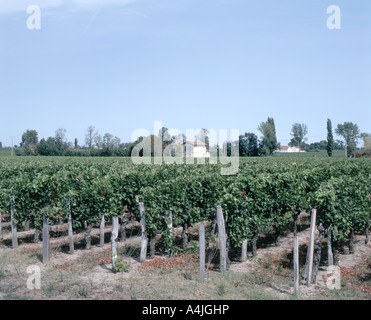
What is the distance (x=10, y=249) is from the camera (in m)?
11.6

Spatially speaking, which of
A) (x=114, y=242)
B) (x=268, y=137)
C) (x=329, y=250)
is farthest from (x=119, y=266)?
(x=268, y=137)

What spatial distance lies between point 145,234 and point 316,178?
714 cm

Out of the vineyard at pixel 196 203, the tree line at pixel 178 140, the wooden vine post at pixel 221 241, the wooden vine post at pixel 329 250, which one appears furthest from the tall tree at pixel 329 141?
the wooden vine post at pixel 221 241

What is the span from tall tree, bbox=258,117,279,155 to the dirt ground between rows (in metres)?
71.6

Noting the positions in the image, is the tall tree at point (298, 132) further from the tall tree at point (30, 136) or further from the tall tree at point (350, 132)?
the tall tree at point (30, 136)

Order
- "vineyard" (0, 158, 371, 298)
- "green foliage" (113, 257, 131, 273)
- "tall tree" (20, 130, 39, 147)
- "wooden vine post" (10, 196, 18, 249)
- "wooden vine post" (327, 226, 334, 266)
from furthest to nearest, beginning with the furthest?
"tall tree" (20, 130, 39, 147)
"wooden vine post" (10, 196, 18, 249)
"vineyard" (0, 158, 371, 298)
"wooden vine post" (327, 226, 334, 266)
"green foliage" (113, 257, 131, 273)

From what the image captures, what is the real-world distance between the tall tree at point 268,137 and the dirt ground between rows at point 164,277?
71558 millimetres

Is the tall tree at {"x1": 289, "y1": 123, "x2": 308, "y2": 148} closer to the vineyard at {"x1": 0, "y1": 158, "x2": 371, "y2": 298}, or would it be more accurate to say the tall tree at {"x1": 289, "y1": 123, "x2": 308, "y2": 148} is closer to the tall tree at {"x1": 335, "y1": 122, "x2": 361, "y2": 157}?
the tall tree at {"x1": 335, "y1": 122, "x2": 361, "y2": 157}

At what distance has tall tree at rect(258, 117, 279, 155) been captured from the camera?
82062mm

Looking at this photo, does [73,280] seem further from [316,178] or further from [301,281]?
[316,178]

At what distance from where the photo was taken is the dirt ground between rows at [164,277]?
7.38m

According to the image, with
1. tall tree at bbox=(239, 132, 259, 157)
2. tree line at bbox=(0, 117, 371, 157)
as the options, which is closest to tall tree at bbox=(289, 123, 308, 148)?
tree line at bbox=(0, 117, 371, 157)

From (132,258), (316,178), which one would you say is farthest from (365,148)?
(132,258)

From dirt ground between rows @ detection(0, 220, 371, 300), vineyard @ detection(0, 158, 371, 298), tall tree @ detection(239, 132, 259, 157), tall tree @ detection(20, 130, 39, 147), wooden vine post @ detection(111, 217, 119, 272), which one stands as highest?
tall tree @ detection(20, 130, 39, 147)
